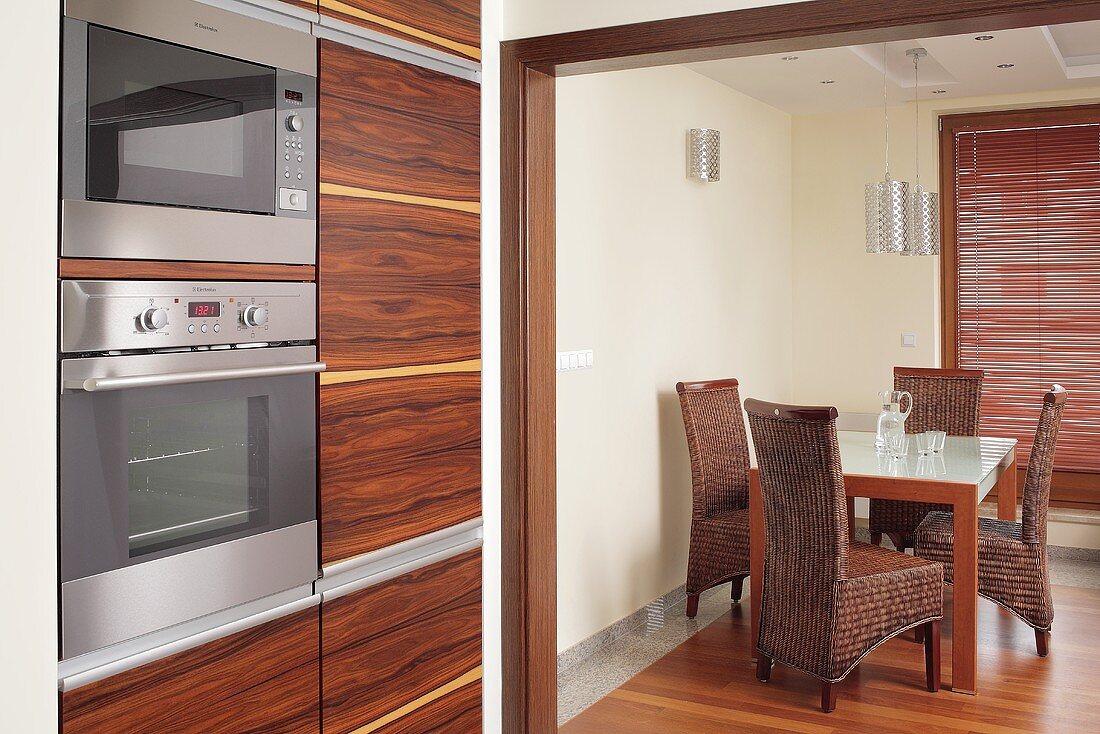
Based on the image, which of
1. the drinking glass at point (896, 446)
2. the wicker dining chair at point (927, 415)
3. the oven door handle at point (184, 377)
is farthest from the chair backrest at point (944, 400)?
the oven door handle at point (184, 377)

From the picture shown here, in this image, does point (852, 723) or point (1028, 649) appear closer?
point (852, 723)

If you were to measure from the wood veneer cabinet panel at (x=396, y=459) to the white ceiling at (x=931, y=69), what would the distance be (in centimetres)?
263

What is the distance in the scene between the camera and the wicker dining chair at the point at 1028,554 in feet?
13.4

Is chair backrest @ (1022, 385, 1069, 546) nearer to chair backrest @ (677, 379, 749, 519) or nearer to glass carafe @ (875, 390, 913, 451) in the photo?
glass carafe @ (875, 390, 913, 451)

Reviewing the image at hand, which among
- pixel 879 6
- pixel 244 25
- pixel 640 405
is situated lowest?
pixel 640 405

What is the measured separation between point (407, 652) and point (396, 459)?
453 mm

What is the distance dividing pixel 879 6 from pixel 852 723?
2316 mm

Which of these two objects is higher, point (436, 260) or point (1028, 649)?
point (436, 260)

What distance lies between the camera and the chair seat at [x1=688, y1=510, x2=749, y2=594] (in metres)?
4.44

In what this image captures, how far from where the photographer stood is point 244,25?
6.44 ft

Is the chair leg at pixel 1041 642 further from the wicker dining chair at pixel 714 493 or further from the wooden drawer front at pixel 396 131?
the wooden drawer front at pixel 396 131

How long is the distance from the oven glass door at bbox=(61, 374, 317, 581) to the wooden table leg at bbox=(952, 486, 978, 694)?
254cm

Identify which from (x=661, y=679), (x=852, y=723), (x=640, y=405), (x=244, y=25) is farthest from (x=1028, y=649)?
(x=244, y=25)

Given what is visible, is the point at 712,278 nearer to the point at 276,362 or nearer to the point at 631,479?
the point at 631,479
